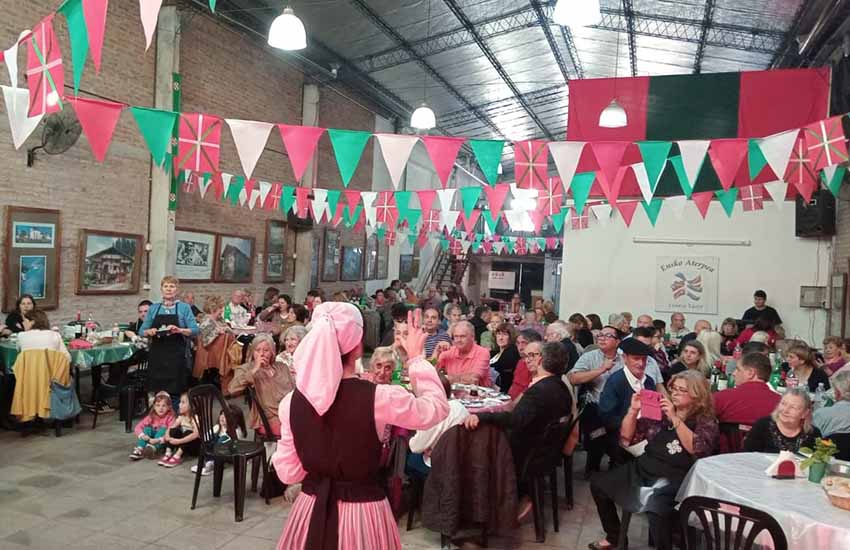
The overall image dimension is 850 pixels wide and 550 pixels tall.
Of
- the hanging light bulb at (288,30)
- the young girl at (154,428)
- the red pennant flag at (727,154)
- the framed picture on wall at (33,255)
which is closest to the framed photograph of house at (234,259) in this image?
the framed picture on wall at (33,255)

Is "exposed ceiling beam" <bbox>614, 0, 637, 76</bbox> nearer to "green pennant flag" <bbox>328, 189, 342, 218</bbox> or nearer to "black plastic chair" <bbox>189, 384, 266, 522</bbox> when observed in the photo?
"green pennant flag" <bbox>328, 189, 342, 218</bbox>

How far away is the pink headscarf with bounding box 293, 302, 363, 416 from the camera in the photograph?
6.36ft

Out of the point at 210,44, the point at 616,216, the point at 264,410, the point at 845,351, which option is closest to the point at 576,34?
the point at 616,216

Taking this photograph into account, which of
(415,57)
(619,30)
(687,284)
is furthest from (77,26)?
(687,284)

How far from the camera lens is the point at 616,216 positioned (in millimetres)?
12297

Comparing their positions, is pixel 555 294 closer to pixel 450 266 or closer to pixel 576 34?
pixel 450 266

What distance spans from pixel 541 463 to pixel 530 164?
3.64 m

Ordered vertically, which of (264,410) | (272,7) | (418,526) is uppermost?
(272,7)

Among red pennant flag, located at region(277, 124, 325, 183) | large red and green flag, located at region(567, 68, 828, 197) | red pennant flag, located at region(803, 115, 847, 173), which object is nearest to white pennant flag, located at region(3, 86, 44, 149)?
red pennant flag, located at region(277, 124, 325, 183)

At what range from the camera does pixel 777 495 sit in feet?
9.35

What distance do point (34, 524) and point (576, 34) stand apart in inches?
482

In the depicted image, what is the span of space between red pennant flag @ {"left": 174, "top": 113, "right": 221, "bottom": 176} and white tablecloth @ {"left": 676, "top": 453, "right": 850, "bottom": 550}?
15.3 ft

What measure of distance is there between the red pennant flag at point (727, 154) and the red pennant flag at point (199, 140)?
178 inches

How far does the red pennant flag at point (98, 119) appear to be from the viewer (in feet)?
15.5
